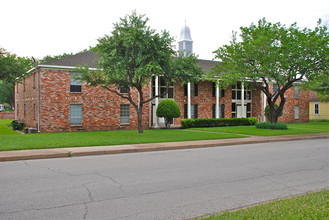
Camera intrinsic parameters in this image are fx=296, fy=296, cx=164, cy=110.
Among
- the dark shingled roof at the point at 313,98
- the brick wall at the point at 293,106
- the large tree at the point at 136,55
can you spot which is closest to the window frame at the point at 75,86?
the large tree at the point at 136,55

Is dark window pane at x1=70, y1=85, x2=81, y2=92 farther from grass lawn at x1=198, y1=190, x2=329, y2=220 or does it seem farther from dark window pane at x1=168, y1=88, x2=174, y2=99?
grass lawn at x1=198, y1=190, x2=329, y2=220

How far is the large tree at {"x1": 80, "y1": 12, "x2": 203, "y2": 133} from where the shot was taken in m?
18.1

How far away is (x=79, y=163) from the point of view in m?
9.97

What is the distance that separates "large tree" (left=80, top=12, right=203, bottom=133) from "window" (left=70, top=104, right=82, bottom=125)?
17.3 feet

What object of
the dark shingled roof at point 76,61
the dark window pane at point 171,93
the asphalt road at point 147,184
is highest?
the dark shingled roof at point 76,61

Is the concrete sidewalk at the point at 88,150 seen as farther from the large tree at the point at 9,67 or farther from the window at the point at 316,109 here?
the window at the point at 316,109

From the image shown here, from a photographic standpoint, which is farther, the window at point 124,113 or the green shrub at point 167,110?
the window at point 124,113

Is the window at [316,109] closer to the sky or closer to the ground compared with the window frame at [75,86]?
closer to the ground

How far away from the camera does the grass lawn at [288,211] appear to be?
176 inches

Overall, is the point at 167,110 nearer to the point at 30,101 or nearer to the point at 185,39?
the point at 30,101

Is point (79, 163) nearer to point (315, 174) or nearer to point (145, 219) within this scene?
point (145, 219)

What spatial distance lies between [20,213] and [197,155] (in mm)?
7858

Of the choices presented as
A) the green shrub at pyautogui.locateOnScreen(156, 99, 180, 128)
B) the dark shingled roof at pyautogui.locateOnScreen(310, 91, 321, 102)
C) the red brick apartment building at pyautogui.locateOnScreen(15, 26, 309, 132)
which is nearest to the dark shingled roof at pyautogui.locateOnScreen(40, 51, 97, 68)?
the red brick apartment building at pyautogui.locateOnScreen(15, 26, 309, 132)

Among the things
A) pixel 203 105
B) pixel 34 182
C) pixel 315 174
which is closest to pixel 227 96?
pixel 203 105
